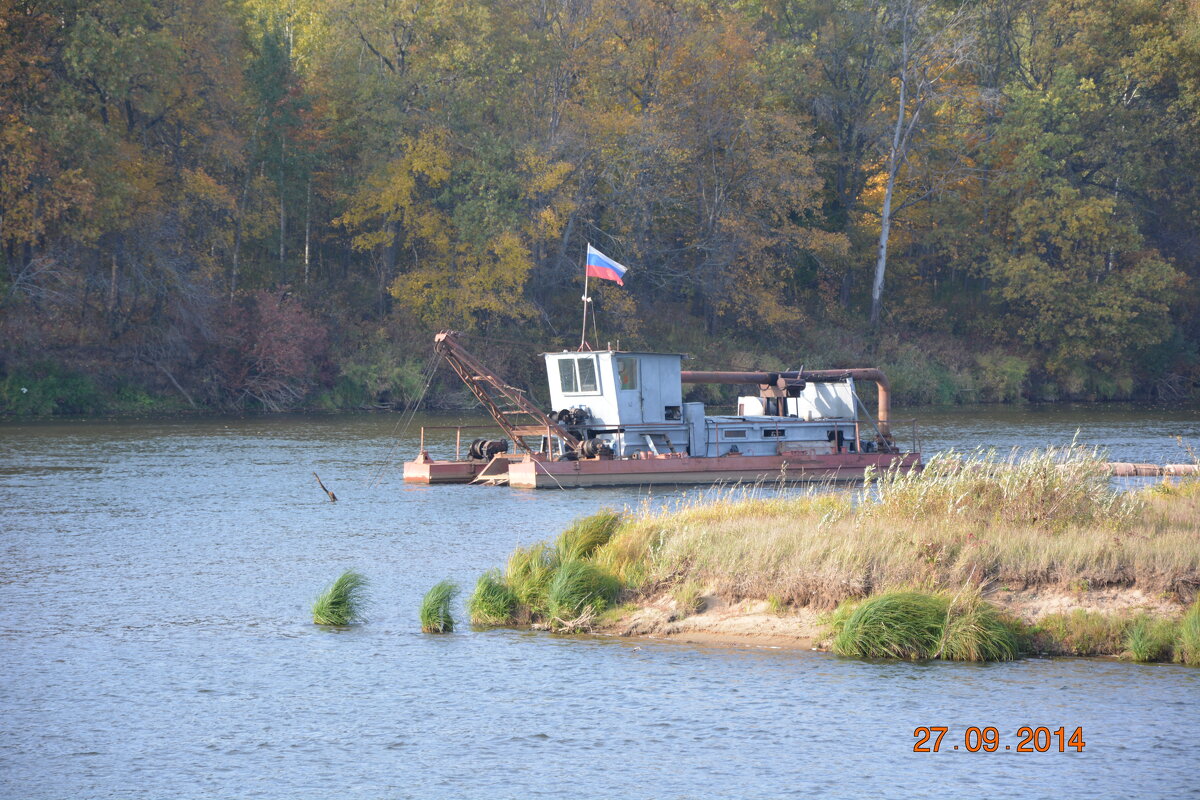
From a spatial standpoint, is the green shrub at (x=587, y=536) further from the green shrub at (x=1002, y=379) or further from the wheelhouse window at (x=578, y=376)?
the green shrub at (x=1002, y=379)

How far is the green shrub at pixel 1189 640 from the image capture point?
14.8 m

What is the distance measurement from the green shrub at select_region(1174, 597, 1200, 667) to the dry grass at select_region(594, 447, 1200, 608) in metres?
0.78

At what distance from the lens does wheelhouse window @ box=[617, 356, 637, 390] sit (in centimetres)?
3672

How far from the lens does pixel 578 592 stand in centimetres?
1789

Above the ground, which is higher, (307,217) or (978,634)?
(307,217)

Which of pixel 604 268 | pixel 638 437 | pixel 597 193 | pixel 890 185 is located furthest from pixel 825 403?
pixel 890 185

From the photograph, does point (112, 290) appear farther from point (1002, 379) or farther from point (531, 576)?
point (531, 576)

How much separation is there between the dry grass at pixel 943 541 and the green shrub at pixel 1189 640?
2.56 ft

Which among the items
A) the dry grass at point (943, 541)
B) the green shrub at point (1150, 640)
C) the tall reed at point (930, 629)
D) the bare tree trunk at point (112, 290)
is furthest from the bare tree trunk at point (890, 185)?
the green shrub at point (1150, 640)

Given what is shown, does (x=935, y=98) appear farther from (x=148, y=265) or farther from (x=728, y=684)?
(x=728, y=684)

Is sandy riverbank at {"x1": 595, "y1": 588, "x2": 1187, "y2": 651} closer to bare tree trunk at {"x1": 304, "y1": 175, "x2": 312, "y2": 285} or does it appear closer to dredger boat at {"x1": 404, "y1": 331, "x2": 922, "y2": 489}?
dredger boat at {"x1": 404, "y1": 331, "x2": 922, "y2": 489}

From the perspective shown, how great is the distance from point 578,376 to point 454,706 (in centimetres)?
2312

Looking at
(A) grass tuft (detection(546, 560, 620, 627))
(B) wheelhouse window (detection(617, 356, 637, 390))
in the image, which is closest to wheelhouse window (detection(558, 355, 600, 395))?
(B) wheelhouse window (detection(617, 356, 637, 390))

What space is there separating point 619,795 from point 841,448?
28860mm
